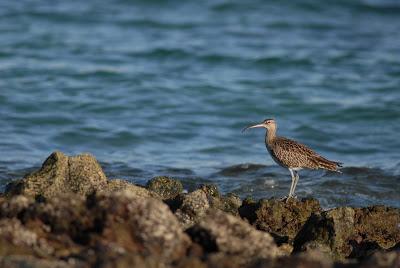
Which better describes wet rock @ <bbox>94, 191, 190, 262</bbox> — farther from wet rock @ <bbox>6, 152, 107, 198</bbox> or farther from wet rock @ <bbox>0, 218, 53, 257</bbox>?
wet rock @ <bbox>6, 152, 107, 198</bbox>

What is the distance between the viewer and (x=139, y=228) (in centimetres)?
574

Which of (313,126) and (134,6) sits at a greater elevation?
(134,6)

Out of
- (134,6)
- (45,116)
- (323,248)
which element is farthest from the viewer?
(134,6)

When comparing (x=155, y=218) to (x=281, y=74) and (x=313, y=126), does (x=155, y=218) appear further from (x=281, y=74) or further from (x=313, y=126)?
(x=281, y=74)

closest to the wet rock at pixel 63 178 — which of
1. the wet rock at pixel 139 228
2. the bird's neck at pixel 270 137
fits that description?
the wet rock at pixel 139 228

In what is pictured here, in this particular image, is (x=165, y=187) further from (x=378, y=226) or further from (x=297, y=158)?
(x=378, y=226)

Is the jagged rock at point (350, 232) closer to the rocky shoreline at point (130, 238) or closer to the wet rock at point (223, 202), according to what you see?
the rocky shoreline at point (130, 238)

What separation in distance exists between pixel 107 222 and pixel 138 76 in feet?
44.3

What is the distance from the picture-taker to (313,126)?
15961 millimetres

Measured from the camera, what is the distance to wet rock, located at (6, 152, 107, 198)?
26.0 feet

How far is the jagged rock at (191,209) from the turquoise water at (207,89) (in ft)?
11.9

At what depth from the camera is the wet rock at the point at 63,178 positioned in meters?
7.91

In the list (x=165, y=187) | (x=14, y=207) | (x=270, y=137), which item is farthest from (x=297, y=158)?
(x=14, y=207)

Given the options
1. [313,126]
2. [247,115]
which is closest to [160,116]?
[247,115]
